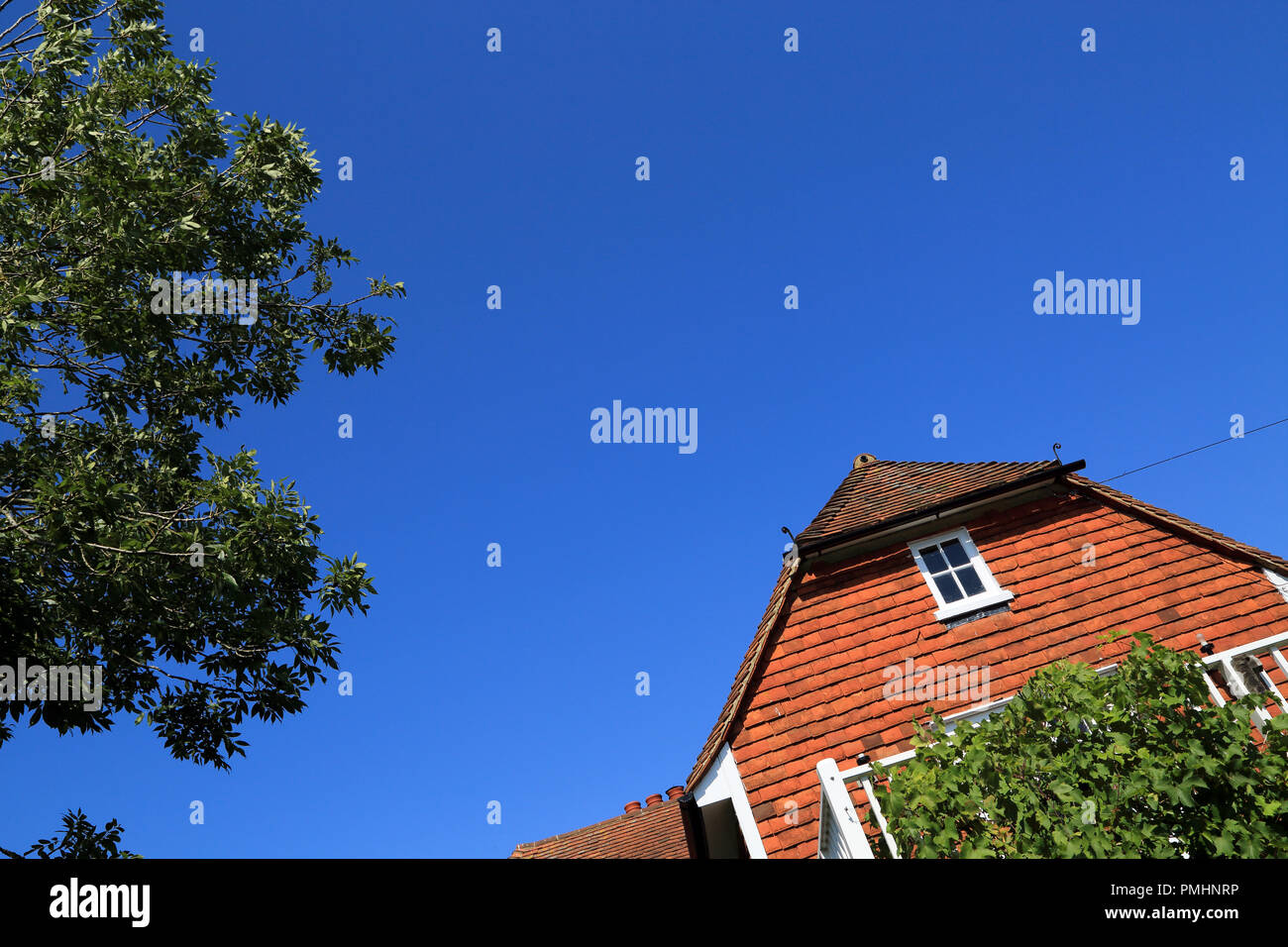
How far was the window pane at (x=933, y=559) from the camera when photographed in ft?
37.8

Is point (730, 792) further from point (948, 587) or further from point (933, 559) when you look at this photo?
point (933, 559)

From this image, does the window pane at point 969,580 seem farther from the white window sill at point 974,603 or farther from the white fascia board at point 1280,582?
the white fascia board at point 1280,582

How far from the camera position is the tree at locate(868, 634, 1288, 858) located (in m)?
4.29

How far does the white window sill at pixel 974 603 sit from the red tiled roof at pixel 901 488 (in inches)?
62.2

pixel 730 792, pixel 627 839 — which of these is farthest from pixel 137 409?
pixel 627 839

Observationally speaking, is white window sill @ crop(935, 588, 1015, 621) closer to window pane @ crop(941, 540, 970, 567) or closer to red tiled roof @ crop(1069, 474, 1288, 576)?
window pane @ crop(941, 540, 970, 567)

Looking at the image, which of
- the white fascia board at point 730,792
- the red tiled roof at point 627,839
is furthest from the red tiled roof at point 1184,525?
the red tiled roof at point 627,839

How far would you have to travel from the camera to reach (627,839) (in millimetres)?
17609

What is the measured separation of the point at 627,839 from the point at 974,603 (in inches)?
433
